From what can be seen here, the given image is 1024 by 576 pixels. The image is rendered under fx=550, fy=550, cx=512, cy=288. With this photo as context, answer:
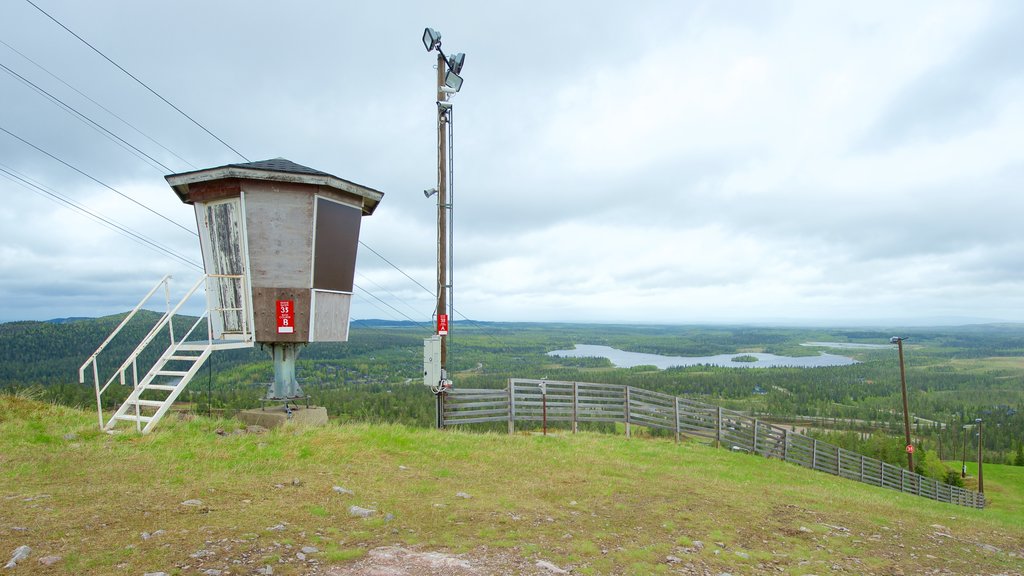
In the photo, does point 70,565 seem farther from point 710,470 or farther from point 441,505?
point 710,470

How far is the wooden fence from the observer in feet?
49.1

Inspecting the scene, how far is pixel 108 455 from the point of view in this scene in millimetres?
8344

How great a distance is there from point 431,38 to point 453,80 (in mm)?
1120

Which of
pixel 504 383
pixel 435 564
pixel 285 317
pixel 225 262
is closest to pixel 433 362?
pixel 285 317

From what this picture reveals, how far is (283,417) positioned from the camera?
11859 millimetres

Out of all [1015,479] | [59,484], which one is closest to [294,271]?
[59,484]

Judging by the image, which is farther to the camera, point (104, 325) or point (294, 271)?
point (104, 325)

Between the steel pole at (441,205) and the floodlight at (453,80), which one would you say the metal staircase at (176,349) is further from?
the floodlight at (453,80)

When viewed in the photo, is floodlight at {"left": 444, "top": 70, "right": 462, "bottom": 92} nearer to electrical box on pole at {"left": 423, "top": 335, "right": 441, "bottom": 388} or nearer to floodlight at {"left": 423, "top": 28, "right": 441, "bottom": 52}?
floodlight at {"left": 423, "top": 28, "right": 441, "bottom": 52}

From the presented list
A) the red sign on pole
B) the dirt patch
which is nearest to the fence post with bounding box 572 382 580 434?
the red sign on pole

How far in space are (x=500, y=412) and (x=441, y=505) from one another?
8.08m

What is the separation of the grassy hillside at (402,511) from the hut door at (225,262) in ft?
7.75

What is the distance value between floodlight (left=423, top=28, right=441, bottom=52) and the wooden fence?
29.0 ft

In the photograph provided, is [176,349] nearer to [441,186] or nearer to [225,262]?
[225,262]
